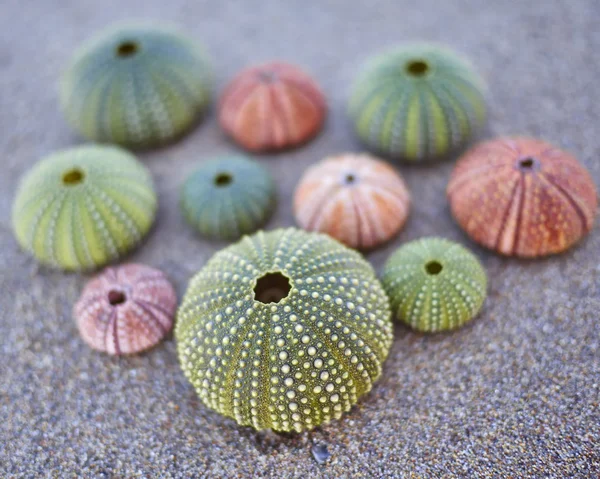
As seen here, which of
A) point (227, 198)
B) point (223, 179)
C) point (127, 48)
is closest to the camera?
point (227, 198)

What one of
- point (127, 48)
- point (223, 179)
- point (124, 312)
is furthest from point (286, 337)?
point (127, 48)

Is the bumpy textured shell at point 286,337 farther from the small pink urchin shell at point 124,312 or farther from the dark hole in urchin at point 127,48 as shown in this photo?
the dark hole in urchin at point 127,48

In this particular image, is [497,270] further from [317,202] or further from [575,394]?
[317,202]

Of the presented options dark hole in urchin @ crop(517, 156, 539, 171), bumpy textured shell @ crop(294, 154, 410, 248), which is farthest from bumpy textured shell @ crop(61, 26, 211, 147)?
dark hole in urchin @ crop(517, 156, 539, 171)

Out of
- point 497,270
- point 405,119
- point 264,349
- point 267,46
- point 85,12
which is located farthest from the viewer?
point 85,12

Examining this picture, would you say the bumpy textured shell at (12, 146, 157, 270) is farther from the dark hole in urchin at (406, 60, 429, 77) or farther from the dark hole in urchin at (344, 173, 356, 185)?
the dark hole in urchin at (406, 60, 429, 77)

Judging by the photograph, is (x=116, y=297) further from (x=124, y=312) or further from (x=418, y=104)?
(x=418, y=104)

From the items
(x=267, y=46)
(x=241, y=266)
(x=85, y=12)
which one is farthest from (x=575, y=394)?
(x=85, y=12)
